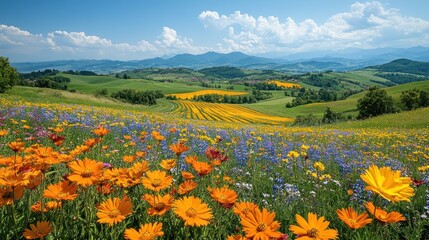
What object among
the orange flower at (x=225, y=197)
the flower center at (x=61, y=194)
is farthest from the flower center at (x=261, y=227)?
the flower center at (x=61, y=194)

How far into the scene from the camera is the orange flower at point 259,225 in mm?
1502

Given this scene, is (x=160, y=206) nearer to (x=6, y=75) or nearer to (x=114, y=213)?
(x=114, y=213)

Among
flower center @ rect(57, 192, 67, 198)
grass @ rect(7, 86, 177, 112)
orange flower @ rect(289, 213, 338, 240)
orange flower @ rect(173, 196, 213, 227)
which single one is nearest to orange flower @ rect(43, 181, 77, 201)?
flower center @ rect(57, 192, 67, 198)

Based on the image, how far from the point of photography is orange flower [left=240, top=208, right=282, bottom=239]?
1502 millimetres

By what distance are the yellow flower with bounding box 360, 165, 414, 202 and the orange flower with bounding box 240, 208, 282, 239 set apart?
0.58m

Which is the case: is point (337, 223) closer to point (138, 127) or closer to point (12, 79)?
point (138, 127)

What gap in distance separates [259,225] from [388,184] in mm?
794

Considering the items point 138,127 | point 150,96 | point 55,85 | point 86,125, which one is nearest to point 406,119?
point 138,127

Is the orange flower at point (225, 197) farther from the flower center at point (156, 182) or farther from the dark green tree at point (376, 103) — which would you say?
the dark green tree at point (376, 103)

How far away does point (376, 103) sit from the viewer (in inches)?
1938

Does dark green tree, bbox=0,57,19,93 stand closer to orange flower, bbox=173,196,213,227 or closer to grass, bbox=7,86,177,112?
grass, bbox=7,86,177,112

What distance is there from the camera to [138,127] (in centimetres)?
967

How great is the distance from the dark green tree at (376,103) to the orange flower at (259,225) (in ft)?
174

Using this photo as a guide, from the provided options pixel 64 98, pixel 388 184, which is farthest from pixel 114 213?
pixel 64 98
